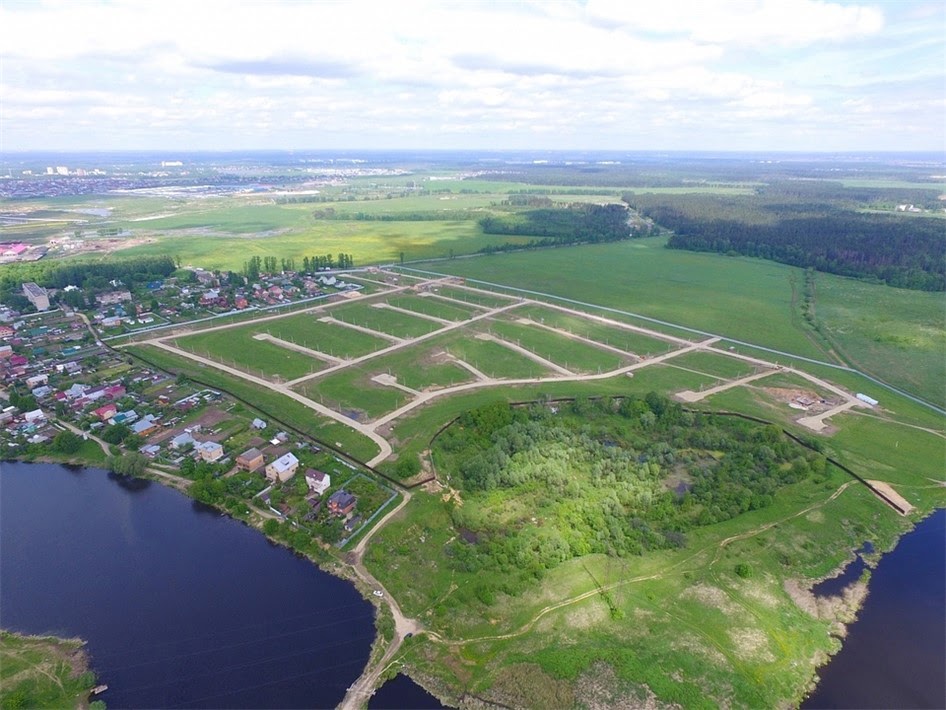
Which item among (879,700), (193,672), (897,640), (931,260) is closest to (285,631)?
(193,672)

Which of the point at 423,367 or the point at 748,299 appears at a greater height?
the point at 748,299

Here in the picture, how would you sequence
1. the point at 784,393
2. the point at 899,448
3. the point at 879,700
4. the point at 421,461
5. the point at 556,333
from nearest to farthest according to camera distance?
the point at 879,700 < the point at 421,461 < the point at 899,448 < the point at 784,393 < the point at 556,333

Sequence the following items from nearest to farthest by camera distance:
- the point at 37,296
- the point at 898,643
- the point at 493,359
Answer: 1. the point at 898,643
2. the point at 493,359
3. the point at 37,296

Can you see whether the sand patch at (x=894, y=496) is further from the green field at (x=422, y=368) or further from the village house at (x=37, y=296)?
the village house at (x=37, y=296)

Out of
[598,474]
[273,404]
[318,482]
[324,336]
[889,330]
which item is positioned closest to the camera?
[318,482]

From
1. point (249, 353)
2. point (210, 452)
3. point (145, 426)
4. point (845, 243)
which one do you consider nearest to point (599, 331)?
point (249, 353)

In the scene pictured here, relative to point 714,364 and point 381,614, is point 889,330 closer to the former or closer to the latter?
point 714,364

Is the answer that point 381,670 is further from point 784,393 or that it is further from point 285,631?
point 784,393
